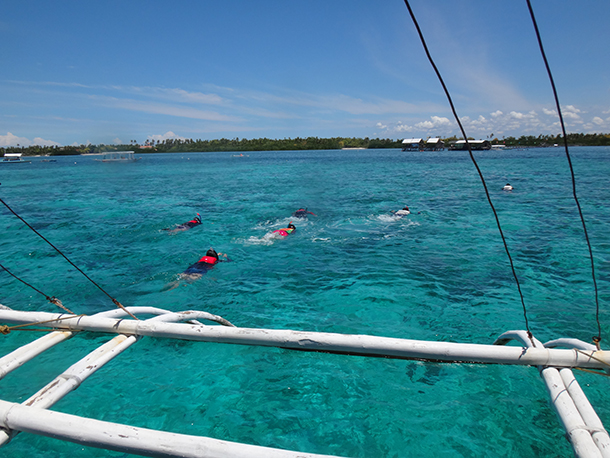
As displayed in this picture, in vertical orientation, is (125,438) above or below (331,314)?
above

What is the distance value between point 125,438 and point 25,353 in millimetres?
1881

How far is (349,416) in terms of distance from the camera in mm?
4621

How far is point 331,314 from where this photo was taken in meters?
7.75

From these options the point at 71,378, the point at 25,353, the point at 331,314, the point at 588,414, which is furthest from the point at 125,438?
the point at 331,314

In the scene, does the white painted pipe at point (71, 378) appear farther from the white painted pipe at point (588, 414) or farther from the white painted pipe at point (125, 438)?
the white painted pipe at point (588, 414)

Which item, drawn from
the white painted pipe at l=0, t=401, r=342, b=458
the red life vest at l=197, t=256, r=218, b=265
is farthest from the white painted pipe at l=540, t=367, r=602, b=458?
the red life vest at l=197, t=256, r=218, b=265

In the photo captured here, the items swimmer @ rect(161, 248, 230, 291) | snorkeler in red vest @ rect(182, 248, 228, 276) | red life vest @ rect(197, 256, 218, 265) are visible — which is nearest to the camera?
swimmer @ rect(161, 248, 230, 291)

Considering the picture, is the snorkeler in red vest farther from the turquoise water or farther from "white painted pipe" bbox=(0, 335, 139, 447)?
"white painted pipe" bbox=(0, 335, 139, 447)

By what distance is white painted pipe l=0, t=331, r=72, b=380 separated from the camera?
9.34ft

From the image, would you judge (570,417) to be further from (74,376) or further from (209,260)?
(209,260)

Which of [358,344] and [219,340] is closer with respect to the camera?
[358,344]

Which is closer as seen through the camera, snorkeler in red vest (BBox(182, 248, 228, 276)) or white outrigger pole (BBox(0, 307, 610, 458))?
white outrigger pole (BBox(0, 307, 610, 458))

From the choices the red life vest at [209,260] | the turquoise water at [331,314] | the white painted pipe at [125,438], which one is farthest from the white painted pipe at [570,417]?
the red life vest at [209,260]

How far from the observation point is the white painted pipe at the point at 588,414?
204 centimetres
